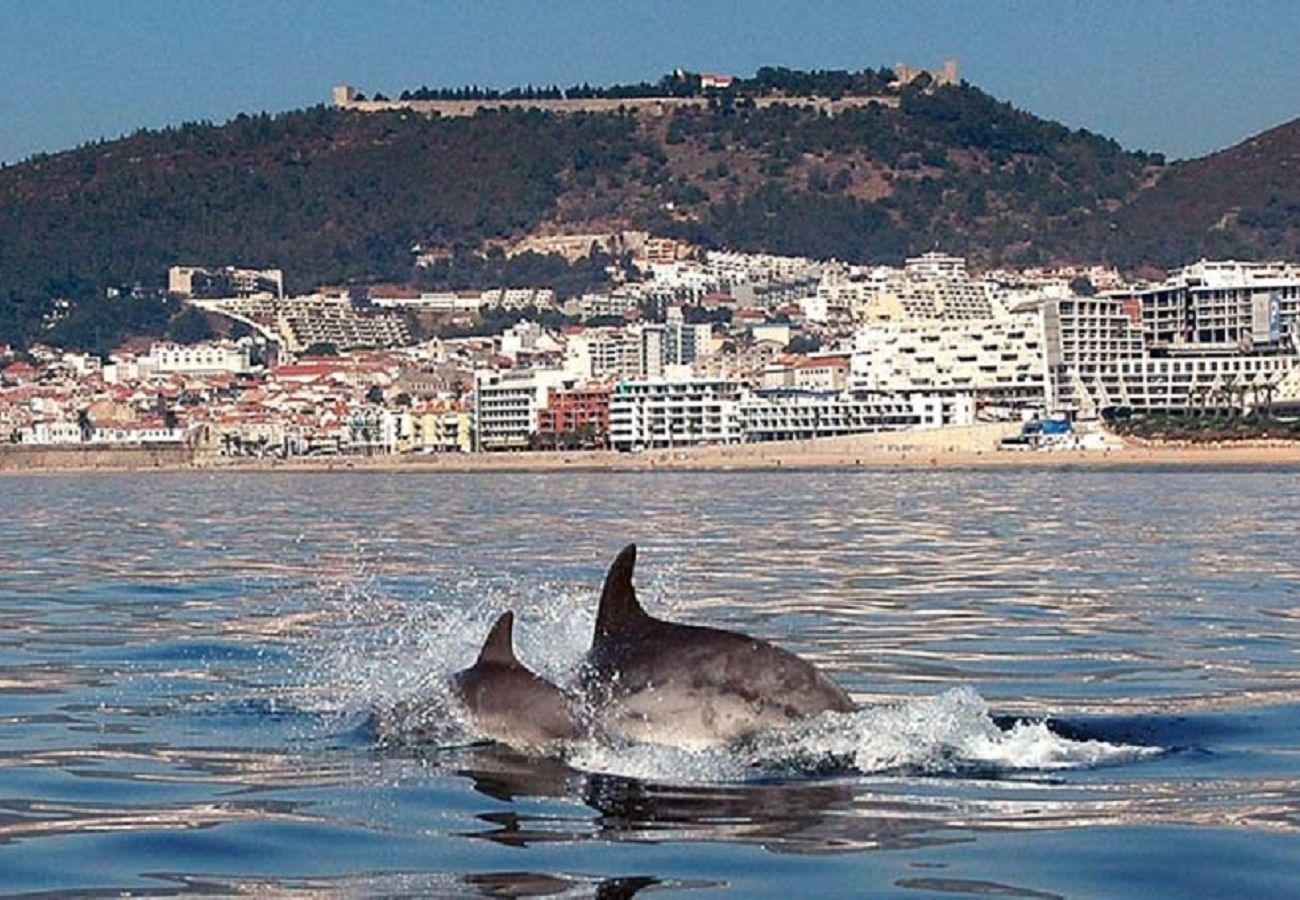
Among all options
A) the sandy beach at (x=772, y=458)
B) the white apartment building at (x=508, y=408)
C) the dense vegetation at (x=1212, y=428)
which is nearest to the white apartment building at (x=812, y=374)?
the white apartment building at (x=508, y=408)

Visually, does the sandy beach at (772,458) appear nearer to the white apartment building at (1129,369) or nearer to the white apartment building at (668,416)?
the white apartment building at (668,416)

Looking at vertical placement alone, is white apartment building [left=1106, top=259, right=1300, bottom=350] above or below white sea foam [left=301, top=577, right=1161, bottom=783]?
above

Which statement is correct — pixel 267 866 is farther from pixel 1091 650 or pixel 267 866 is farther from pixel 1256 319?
pixel 1256 319

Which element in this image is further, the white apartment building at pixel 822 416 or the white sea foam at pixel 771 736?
the white apartment building at pixel 822 416

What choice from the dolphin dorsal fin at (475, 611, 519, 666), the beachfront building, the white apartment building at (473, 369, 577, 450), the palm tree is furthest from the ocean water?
the palm tree

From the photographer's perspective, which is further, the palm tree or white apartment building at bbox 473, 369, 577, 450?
the palm tree

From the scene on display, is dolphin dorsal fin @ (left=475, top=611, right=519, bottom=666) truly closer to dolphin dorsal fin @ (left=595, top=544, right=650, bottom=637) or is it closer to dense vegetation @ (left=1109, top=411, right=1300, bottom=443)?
dolphin dorsal fin @ (left=595, top=544, right=650, bottom=637)
